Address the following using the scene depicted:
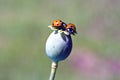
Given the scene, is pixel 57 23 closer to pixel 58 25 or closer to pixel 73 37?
pixel 58 25

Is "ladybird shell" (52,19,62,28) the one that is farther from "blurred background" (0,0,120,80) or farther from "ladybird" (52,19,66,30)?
"blurred background" (0,0,120,80)

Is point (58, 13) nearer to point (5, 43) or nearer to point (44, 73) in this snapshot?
point (5, 43)

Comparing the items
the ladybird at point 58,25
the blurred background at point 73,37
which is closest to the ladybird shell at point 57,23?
the ladybird at point 58,25

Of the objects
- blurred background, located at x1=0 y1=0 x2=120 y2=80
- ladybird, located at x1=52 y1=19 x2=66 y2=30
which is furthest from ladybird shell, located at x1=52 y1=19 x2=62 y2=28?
blurred background, located at x1=0 y1=0 x2=120 y2=80

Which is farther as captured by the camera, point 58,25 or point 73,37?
point 73,37

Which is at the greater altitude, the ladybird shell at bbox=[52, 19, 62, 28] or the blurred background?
the ladybird shell at bbox=[52, 19, 62, 28]

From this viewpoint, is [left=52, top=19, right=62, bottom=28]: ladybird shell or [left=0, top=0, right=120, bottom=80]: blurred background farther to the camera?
[left=0, top=0, right=120, bottom=80]: blurred background

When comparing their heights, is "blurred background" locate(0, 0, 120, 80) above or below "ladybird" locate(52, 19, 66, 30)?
below

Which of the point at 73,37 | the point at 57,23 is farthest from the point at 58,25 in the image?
the point at 73,37

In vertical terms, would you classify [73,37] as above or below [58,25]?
below

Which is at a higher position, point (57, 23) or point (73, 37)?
point (57, 23)
